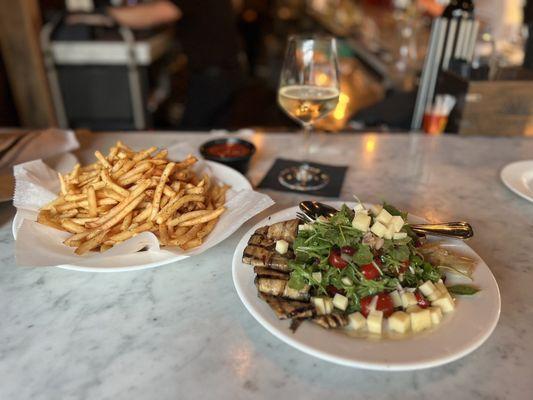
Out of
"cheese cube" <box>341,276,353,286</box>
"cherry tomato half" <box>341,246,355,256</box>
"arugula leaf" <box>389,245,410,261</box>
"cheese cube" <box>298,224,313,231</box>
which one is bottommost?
"cheese cube" <box>341,276,353,286</box>

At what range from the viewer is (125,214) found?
3.36 feet

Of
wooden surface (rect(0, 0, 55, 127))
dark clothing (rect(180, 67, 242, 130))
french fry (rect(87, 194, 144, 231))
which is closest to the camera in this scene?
french fry (rect(87, 194, 144, 231))

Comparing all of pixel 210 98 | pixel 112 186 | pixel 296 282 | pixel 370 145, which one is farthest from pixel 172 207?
pixel 210 98

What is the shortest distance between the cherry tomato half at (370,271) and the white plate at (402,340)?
12 cm

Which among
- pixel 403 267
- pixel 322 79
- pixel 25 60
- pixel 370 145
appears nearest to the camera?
pixel 403 267

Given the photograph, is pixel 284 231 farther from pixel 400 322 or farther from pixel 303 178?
pixel 303 178

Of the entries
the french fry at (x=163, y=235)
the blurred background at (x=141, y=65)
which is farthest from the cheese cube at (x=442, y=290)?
the blurred background at (x=141, y=65)

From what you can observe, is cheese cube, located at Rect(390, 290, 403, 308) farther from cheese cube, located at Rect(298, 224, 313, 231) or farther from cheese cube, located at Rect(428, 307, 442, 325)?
cheese cube, located at Rect(298, 224, 313, 231)

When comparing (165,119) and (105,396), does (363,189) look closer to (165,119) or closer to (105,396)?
(105,396)

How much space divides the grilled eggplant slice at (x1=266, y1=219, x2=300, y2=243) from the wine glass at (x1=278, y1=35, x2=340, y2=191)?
0.44 meters

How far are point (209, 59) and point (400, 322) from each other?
11.4ft

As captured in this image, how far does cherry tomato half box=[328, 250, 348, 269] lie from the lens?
2.79 feet

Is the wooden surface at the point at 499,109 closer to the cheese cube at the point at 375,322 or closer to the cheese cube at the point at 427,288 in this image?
the cheese cube at the point at 427,288

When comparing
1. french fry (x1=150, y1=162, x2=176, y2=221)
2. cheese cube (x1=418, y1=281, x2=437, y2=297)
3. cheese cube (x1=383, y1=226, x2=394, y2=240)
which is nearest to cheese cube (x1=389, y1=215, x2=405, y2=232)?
cheese cube (x1=383, y1=226, x2=394, y2=240)
